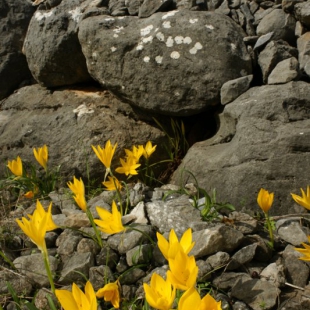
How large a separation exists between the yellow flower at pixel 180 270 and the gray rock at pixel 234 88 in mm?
1881

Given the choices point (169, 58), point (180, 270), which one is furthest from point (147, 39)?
point (180, 270)

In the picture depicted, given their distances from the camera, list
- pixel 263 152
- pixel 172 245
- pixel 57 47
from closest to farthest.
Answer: pixel 172 245
pixel 263 152
pixel 57 47

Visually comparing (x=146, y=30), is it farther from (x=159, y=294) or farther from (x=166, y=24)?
(x=159, y=294)

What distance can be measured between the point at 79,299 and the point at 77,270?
0.68m

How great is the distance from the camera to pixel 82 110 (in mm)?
3758

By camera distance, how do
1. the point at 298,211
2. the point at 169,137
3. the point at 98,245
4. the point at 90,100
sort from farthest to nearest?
the point at 90,100 → the point at 169,137 → the point at 298,211 → the point at 98,245

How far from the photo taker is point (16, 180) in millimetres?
3379

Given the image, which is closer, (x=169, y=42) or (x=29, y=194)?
(x=29, y=194)

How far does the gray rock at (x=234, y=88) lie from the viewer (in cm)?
327

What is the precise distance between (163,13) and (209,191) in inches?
57.5

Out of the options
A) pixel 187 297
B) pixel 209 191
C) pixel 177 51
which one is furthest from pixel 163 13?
pixel 187 297

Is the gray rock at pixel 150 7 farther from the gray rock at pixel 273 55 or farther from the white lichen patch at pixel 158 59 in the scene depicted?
the gray rock at pixel 273 55

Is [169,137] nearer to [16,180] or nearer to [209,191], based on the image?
[209,191]

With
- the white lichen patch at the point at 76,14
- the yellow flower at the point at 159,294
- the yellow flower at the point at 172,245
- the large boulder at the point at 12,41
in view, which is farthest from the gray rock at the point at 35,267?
the large boulder at the point at 12,41
